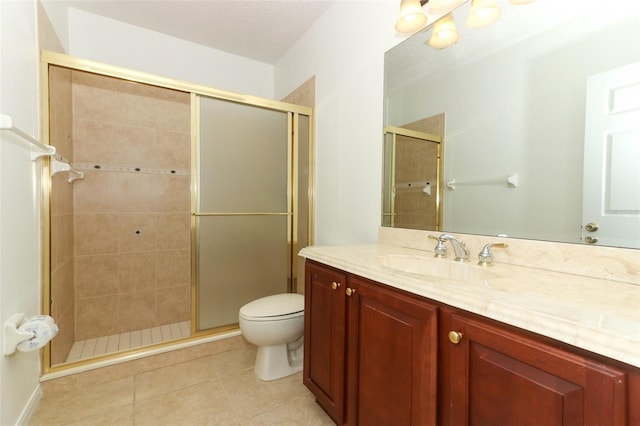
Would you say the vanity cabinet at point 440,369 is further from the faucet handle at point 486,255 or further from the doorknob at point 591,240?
the doorknob at point 591,240

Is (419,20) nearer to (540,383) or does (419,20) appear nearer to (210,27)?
(540,383)

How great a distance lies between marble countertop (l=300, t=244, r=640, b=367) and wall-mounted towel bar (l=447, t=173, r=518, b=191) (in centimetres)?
34

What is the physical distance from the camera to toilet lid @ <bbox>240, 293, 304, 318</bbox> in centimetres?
168

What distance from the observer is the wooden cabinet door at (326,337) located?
122cm

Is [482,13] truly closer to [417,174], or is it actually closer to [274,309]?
[417,174]

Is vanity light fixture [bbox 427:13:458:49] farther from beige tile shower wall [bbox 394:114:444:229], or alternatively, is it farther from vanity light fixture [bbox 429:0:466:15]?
beige tile shower wall [bbox 394:114:444:229]

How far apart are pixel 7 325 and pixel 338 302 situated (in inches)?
52.0

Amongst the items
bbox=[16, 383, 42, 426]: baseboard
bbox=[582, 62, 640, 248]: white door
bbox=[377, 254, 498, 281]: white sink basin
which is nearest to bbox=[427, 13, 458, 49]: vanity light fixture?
bbox=[582, 62, 640, 248]: white door

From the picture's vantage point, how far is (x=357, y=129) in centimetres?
196

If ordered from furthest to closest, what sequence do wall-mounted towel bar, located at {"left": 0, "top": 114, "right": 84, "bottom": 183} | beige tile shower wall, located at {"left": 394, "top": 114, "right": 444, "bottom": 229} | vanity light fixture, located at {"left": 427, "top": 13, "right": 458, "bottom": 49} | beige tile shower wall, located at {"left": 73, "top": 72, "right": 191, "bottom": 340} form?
beige tile shower wall, located at {"left": 73, "top": 72, "right": 191, "bottom": 340} → beige tile shower wall, located at {"left": 394, "top": 114, "right": 444, "bottom": 229} → vanity light fixture, located at {"left": 427, "top": 13, "right": 458, "bottom": 49} → wall-mounted towel bar, located at {"left": 0, "top": 114, "right": 84, "bottom": 183}

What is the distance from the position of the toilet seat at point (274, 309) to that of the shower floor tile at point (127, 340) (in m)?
0.85

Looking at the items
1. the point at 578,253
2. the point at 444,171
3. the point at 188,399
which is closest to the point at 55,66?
the point at 188,399

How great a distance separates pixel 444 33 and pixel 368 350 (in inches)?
59.4

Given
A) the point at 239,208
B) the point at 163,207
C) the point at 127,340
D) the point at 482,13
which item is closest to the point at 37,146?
the point at 239,208
